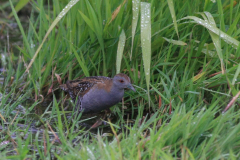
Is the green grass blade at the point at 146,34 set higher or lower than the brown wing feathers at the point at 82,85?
higher

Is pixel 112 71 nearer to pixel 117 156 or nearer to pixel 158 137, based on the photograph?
pixel 158 137

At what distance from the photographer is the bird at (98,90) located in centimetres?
419

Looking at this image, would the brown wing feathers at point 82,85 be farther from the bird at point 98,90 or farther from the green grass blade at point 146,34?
the green grass blade at point 146,34

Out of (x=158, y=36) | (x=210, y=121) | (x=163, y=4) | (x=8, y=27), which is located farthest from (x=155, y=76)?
(x=8, y=27)

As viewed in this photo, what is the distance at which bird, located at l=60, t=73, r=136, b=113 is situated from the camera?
419cm

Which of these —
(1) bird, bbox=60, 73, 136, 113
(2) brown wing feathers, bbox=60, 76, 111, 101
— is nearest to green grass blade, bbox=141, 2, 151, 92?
(1) bird, bbox=60, 73, 136, 113

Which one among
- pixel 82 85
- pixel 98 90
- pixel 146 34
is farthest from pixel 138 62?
pixel 146 34

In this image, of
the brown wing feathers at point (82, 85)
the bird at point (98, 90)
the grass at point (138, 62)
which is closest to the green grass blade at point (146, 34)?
the grass at point (138, 62)

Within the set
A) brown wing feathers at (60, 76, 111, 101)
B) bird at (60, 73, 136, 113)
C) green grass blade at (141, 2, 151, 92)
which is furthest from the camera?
brown wing feathers at (60, 76, 111, 101)

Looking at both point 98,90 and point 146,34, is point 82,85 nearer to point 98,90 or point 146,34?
point 98,90

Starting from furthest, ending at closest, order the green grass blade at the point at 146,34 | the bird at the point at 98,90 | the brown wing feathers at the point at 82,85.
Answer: the brown wing feathers at the point at 82,85, the bird at the point at 98,90, the green grass blade at the point at 146,34

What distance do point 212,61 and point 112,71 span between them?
3.98ft

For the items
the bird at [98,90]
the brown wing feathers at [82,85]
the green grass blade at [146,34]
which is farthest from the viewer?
the brown wing feathers at [82,85]

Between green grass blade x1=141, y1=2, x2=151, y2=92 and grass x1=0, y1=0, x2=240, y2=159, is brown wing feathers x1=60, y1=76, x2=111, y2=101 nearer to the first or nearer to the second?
grass x1=0, y1=0, x2=240, y2=159
